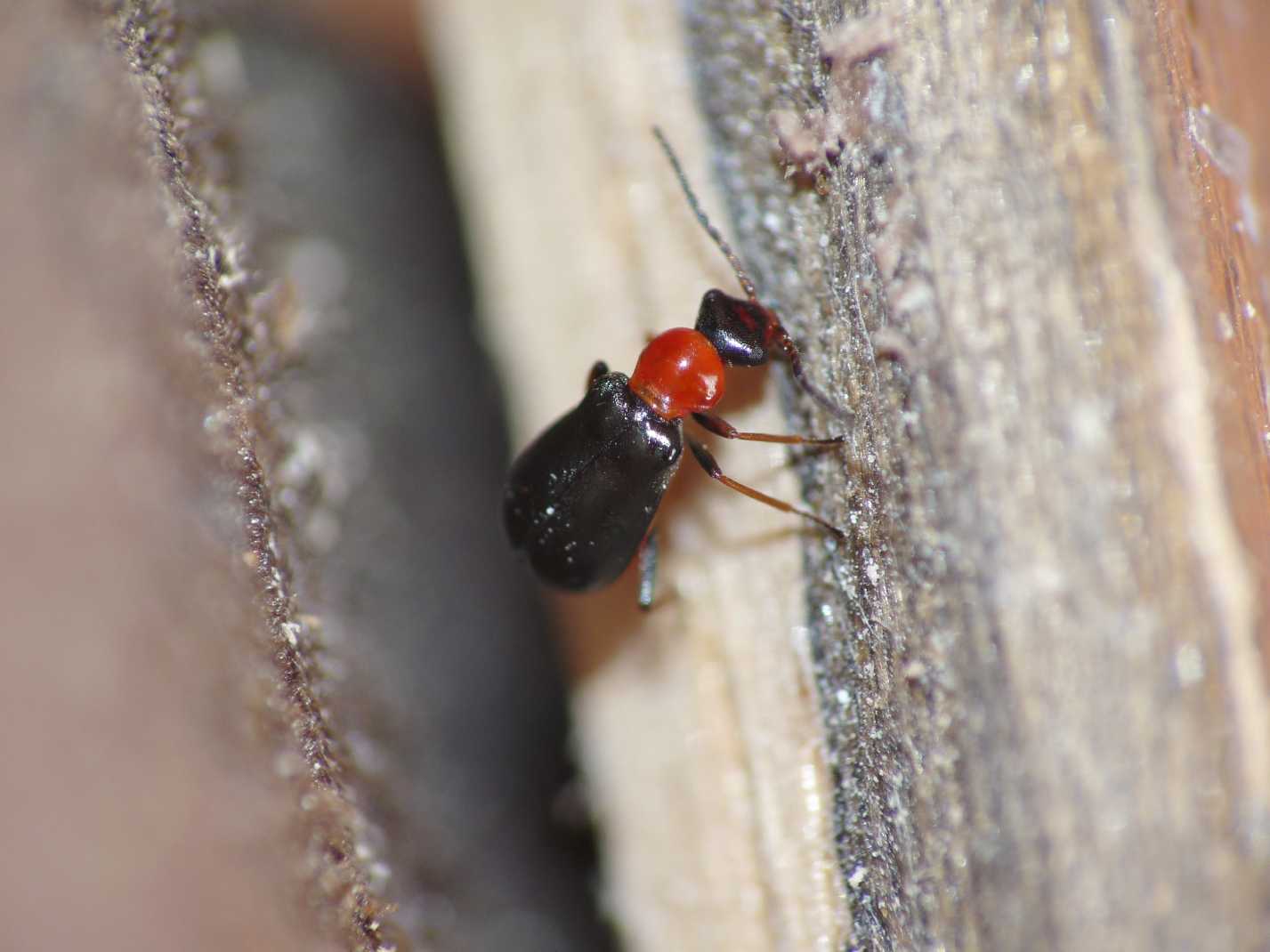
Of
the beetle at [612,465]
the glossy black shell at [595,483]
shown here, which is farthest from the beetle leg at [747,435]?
the glossy black shell at [595,483]

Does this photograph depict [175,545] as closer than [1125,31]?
No

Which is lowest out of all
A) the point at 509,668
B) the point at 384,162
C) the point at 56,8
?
the point at 509,668

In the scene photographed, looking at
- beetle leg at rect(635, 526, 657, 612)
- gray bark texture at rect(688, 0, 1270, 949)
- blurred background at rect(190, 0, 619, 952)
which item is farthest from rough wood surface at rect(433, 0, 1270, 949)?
blurred background at rect(190, 0, 619, 952)

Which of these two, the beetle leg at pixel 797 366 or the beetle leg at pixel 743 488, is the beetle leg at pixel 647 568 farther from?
the beetle leg at pixel 797 366

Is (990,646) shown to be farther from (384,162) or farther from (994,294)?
(384,162)

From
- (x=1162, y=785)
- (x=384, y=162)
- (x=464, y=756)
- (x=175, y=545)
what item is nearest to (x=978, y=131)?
(x=1162, y=785)

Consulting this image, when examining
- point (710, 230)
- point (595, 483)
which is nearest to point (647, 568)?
point (595, 483)
